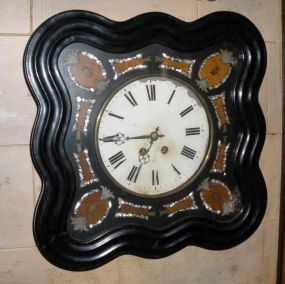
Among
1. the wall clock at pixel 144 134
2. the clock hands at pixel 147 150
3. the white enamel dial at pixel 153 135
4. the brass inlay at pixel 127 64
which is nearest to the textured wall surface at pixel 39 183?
the wall clock at pixel 144 134

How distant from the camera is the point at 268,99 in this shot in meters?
1.35

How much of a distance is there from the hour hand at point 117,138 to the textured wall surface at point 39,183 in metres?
0.26

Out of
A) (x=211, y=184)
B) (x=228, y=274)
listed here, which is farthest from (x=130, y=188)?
(x=228, y=274)

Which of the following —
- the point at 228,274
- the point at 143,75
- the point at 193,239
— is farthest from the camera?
the point at 228,274

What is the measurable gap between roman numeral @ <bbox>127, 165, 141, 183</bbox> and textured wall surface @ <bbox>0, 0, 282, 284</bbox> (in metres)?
0.31

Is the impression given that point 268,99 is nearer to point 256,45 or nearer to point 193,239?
point 256,45

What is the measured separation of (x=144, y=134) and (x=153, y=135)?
0.11 feet

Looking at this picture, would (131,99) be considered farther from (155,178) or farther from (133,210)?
(133,210)

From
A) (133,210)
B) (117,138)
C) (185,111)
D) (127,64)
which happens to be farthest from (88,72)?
(133,210)

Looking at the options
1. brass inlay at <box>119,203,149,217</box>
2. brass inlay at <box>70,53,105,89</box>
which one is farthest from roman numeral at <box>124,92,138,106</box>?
brass inlay at <box>119,203,149,217</box>

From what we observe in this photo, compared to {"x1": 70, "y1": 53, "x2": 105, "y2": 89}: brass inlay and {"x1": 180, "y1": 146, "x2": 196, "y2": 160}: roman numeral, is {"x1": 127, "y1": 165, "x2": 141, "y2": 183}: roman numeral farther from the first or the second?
{"x1": 70, "y1": 53, "x2": 105, "y2": 89}: brass inlay

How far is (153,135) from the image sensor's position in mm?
1222

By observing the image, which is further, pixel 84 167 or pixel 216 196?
pixel 216 196

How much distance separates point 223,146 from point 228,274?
549 millimetres
